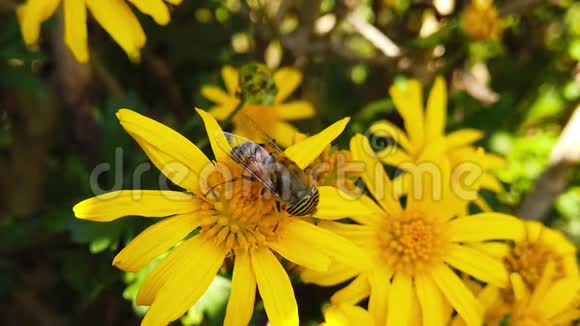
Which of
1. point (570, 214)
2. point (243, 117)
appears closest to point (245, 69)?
point (243, 117)

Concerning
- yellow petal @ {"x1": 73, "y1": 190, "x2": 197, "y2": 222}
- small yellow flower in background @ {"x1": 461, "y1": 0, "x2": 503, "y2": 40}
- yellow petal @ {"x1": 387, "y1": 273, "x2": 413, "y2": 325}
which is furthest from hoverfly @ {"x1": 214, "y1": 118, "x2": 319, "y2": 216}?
small yellow flower in background @ {"x1": 461, "y1": 0, "x2": 503, "y2": 40}

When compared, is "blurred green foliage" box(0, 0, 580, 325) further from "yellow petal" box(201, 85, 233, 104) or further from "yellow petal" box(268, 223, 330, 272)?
"yellow petal" box(268, 223, 330, 272)

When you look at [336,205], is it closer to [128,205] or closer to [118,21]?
[128,205]

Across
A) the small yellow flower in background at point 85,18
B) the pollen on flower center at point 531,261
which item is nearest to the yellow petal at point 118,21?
the small yellow flower in background at point 85,18

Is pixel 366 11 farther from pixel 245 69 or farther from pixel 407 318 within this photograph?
pixel 407 318

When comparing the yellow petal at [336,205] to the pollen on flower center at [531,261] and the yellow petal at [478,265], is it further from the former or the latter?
the pollen on flower center at [531,261]
